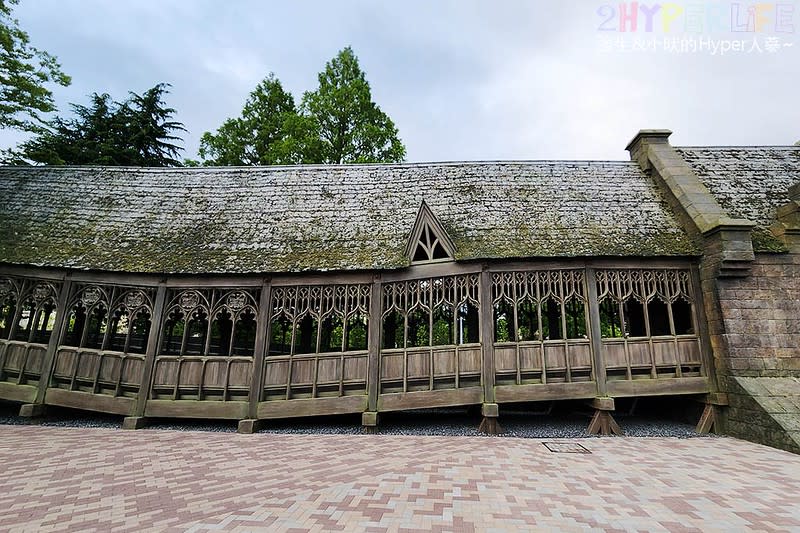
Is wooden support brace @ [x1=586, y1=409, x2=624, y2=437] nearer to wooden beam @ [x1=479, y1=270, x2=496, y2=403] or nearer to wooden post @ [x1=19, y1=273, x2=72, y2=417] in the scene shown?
wooden beam @ [x1=479, y1=270, x2=496, y2=403]

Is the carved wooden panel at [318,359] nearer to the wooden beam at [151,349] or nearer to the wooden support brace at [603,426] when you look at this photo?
the wooden beam at [151,349]

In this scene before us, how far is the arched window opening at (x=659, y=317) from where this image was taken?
39.0 feet

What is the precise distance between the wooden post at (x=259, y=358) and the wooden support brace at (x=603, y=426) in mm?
8690

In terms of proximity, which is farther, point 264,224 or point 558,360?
point 264,224

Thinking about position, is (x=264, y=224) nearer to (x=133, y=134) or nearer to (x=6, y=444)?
(x=6, y=444)

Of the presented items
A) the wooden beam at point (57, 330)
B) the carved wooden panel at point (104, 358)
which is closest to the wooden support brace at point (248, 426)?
the carved wooden panel at point (104, 358)

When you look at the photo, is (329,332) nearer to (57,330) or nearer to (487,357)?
(487,357)

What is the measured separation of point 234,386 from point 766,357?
540 inches

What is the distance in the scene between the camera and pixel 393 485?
5496 mm

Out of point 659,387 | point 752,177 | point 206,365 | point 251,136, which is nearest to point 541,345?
point 659,387

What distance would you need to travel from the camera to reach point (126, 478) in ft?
19.4

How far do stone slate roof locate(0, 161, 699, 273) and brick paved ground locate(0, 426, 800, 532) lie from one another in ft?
15.0

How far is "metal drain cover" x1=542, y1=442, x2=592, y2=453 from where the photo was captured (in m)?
7.56

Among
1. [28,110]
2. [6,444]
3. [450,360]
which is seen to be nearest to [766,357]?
[450,360]
